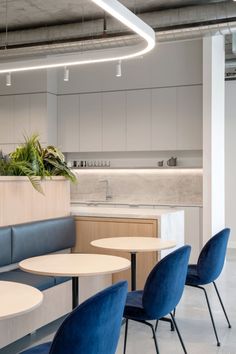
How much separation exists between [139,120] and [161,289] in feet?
17.9

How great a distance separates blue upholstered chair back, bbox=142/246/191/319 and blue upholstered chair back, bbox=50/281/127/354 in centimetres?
84

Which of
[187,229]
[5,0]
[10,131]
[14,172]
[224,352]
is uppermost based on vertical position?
[5,0]

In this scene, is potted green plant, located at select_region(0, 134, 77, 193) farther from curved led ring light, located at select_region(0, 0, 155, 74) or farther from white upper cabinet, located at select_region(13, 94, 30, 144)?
white upper cabinet, located at select_region(13, 94, 30, 144)

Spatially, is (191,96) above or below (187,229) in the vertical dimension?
above

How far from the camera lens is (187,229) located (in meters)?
7.45

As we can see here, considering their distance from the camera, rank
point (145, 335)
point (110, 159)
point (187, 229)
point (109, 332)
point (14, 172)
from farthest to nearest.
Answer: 1. point (110, 159)
2. point (187, 229)
3. point (14, 172)
4. point (145, 335)
5. point (109, 332)

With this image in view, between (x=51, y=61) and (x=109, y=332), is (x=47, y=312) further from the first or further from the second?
(x=51, y=61)

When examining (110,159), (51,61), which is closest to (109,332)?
(51,61)

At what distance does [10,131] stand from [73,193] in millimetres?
1671

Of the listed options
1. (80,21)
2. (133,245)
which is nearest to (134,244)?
(133,245)

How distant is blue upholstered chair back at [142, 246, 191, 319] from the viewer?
2.98 metres

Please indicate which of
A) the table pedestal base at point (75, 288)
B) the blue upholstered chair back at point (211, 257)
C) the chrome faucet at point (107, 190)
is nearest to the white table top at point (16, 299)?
the table pedestal base at point (75, 288)

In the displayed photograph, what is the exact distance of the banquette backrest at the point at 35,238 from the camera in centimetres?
419

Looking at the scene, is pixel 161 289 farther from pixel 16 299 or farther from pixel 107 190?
pixel 107 190
